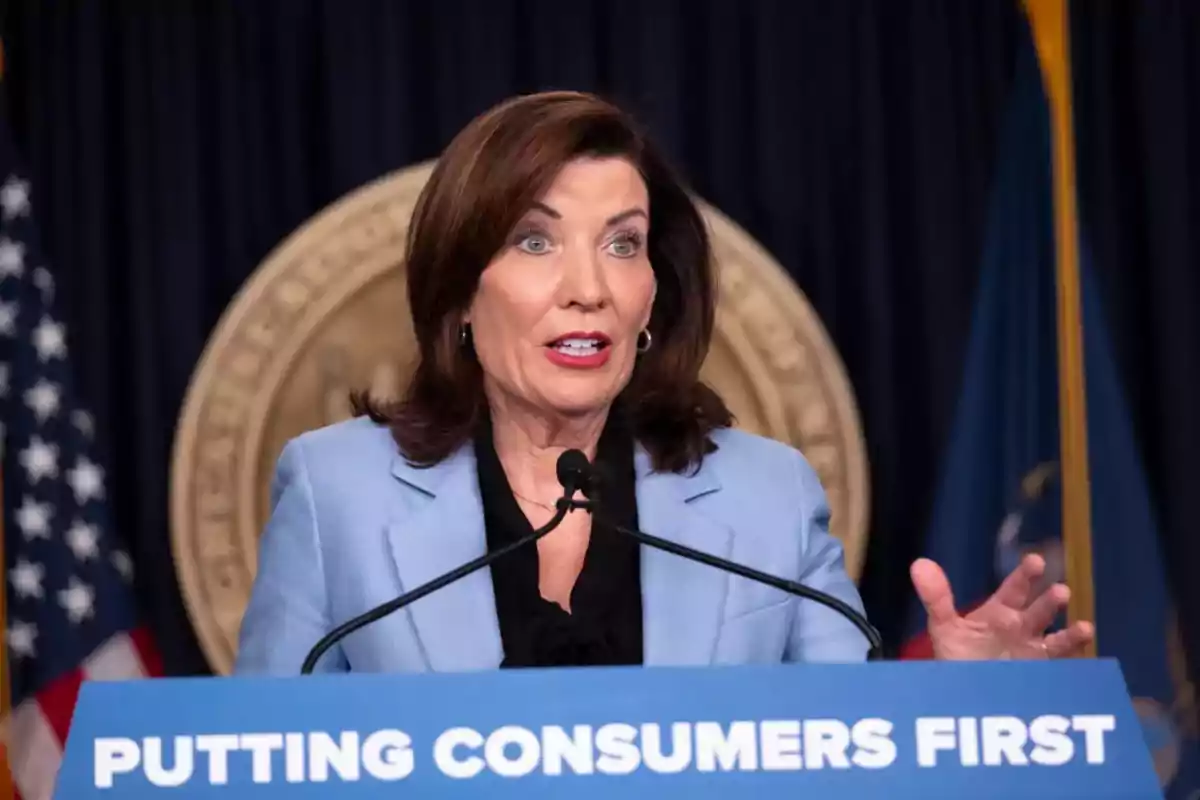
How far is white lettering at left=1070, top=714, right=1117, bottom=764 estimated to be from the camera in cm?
120

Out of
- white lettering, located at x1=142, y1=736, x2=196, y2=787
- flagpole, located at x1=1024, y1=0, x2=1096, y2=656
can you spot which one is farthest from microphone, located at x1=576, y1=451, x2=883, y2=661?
flagpole, located at x1=1024, y1=0, x2=1096, y2=656

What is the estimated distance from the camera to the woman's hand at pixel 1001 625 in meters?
1.63

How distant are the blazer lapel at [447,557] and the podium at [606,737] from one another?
60 centimetres

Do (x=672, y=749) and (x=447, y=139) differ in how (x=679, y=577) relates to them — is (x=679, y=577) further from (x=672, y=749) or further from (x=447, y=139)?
(x=447, y=139)

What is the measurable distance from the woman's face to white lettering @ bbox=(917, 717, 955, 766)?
89cm

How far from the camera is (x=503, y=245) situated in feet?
6.66

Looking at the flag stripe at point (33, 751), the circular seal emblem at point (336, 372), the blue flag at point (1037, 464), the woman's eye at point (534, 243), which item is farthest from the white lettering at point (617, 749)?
the flag stripe at point (33, 751)

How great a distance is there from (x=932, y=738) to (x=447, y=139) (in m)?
2.04

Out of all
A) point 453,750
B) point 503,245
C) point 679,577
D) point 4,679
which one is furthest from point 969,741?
point 4,679

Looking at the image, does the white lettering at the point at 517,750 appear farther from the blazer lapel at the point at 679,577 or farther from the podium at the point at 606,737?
the blazer lapel at the point at 679,577

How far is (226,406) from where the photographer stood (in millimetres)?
2943

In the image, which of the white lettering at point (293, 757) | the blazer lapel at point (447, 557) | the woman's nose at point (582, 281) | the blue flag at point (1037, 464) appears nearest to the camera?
the white lettering at point (293, 757)

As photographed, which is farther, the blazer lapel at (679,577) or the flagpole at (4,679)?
the flagpole at (4,679)

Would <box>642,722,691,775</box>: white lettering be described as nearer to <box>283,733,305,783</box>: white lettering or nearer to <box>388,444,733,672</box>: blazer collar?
<box>283,733,305,783</box>: white lettering
